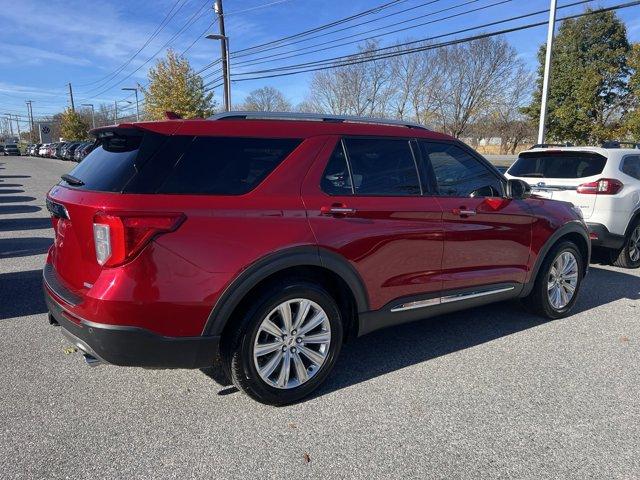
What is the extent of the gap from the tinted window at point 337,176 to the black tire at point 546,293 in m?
2.49

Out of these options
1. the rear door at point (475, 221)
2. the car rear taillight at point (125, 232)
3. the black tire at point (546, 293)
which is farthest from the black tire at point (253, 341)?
the black tire at point (546, 293)

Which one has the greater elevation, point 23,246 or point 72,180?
point 72,180

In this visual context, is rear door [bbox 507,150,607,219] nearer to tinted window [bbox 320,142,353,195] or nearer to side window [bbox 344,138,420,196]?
side window [bbox 344,138,420,196]

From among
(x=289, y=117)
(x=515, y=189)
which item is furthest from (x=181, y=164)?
(x=515, y=189)

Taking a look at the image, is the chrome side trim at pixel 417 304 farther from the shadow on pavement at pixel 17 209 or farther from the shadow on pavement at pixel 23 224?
the shadow on pavement at pixel 17 209

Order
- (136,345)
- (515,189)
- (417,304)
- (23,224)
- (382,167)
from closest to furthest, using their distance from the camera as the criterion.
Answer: (136,345), (382,167), (417,304), (515,189), (23,224)

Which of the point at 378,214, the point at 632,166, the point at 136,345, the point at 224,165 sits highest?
the point at 224,165

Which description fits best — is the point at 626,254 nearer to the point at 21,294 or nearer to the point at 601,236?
the point at 601,236

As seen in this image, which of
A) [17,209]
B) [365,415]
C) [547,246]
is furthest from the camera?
[17,209]

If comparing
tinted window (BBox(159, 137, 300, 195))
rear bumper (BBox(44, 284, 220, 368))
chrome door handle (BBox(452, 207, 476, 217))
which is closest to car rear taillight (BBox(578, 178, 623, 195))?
chrome door handle (BBox(452, 207, 476, 217))

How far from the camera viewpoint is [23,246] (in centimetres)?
768

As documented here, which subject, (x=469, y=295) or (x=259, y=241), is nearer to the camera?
(x=259, y=241)

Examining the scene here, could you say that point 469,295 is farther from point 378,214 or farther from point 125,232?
point 125,232

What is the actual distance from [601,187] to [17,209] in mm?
12528
